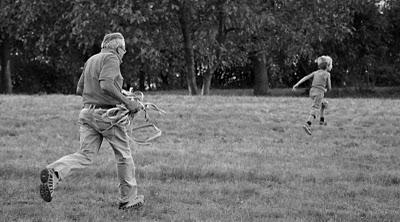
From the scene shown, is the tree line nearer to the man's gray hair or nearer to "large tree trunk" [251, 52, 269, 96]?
"large tree trunk" [251, 52, 269, 96]

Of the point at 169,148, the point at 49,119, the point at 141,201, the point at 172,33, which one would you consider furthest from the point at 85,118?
the point at 172,33

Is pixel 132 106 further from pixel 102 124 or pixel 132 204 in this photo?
pixel 132 204

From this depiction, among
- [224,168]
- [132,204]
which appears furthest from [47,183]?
[224,168]

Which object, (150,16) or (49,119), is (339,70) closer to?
(150,16)

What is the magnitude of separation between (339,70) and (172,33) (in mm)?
12721

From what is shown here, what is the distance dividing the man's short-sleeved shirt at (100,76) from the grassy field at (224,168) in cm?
122

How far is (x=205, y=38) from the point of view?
26.7 metres

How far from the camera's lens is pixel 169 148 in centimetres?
1080

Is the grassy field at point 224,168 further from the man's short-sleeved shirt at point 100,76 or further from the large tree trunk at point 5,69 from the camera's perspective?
the large tree trunk at point 5,69

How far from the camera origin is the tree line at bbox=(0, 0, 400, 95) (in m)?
23.1

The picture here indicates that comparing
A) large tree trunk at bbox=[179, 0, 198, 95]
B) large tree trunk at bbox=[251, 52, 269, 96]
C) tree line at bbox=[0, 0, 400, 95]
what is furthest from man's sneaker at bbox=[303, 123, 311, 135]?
large tree trunk at bbox=[251, 52, 269, 96]

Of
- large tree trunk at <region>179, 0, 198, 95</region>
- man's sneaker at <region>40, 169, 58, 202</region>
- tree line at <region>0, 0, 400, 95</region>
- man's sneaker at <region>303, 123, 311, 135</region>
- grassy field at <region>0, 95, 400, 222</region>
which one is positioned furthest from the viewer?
large tree trunk at <region>179, 0, 198, 95</region>

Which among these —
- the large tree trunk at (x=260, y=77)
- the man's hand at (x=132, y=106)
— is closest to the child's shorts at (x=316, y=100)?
the man's hand at (x=132, y=106)

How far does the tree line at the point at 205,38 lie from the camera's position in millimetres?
23141
